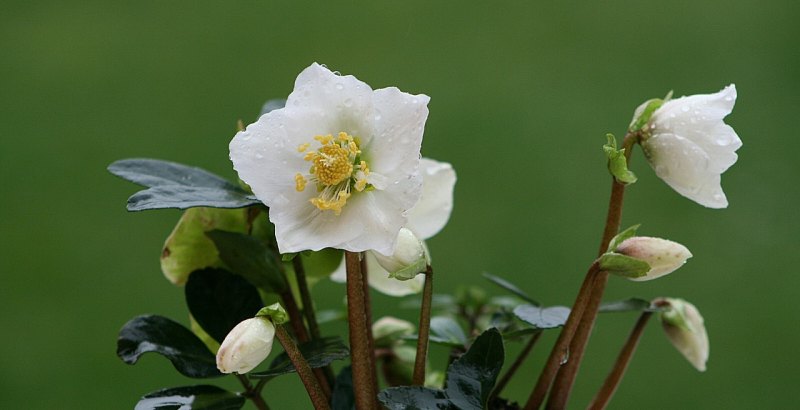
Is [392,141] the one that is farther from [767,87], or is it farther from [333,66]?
[767,87]

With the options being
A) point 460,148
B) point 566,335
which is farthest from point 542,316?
point 460,148

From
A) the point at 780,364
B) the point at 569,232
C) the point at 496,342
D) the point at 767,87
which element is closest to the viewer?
the point at 496,342

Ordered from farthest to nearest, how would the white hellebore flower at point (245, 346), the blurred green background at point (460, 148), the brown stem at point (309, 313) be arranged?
the blurred green background at point (460, 148) < the brown stem at point (309, 313) < the white hellebore flower at point (245, 346)

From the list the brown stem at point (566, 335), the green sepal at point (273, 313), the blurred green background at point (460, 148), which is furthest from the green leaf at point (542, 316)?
the blurred green background at point (460, 148)

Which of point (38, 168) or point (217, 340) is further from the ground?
point (217, 340)

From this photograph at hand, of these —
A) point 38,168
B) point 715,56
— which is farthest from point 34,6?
point 715,56

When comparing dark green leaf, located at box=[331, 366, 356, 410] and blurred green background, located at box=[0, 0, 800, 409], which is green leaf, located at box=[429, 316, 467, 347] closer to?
dark green leaf, located at box=[331, 366, 356, 410]

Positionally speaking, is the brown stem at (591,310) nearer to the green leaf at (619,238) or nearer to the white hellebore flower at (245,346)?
the green leaf at (619,238)
